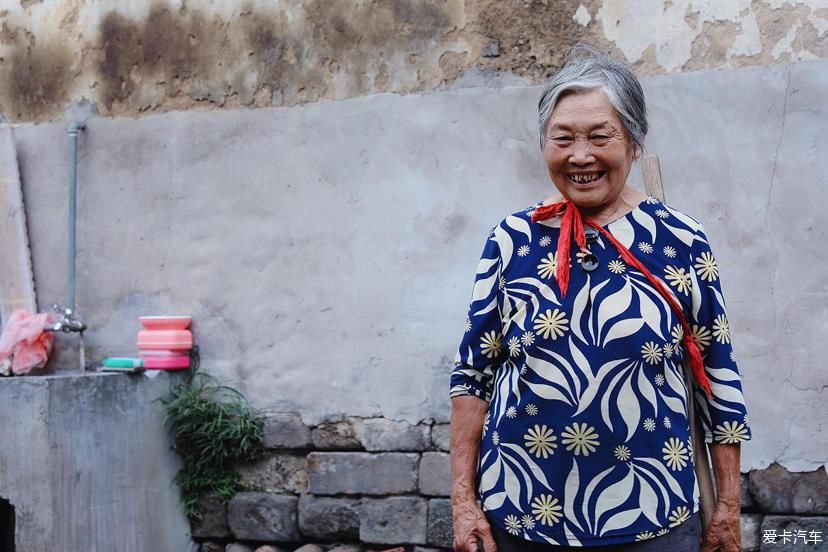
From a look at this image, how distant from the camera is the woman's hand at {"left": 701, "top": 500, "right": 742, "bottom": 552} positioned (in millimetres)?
2270

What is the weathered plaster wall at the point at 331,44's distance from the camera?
401 cm

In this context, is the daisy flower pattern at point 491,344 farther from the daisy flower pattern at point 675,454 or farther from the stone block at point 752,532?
the stone block at point 752,532

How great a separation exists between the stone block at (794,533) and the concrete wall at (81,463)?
2.48 m

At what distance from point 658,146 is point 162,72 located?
7.59 feet

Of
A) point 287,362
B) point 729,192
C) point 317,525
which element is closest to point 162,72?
point 287,362

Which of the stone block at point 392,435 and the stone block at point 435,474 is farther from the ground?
the stone block at point 392,435

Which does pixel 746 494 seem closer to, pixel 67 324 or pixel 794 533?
pixel 794 533

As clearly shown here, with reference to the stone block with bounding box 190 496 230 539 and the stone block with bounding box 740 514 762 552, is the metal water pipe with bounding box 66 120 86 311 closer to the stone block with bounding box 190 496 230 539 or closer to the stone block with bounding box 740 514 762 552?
the stone block with bounding box 190 496 230 539

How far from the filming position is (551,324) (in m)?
2.17

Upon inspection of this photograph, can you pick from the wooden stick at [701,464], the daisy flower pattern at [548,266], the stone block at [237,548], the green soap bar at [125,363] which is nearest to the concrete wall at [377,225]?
the green soap bar at [125,363]

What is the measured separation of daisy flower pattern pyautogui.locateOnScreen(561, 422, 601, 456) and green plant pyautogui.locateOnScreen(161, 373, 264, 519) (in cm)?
261

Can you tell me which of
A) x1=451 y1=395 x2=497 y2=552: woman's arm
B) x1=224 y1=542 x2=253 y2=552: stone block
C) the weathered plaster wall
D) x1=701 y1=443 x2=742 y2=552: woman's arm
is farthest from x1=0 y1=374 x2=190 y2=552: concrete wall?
x1=701 y1=443 x2=742 y2=552: woman's arm

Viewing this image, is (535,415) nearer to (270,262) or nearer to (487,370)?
(487,370)

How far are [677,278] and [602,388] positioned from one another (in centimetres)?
30
